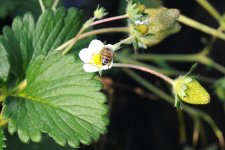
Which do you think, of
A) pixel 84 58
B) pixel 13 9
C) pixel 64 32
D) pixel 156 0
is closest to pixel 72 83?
pixel 84 58

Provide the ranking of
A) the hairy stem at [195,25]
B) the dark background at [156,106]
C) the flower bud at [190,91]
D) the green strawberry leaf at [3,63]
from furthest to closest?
1. the dark background at [156,106]
2. the hairy stem at [195,25]
3. the green strawberry leaf at [3,63]
4. the flower bud at [190,91]

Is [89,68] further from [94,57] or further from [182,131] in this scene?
[182,131]

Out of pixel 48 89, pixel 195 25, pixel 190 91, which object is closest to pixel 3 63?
pixel 48 89

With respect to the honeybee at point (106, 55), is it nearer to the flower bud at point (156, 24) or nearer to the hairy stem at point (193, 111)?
the flower bud at point (156, 24)

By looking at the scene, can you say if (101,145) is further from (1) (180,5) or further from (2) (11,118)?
(2) (11,118)

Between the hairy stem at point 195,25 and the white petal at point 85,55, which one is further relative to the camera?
the hairy stem at point 195,25

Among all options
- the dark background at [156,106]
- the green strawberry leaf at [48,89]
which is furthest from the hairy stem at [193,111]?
the green strawberry leaf at [48,89]
